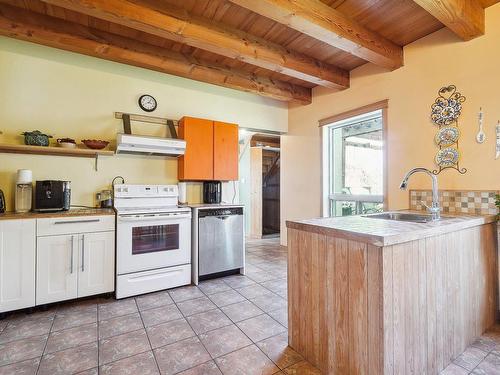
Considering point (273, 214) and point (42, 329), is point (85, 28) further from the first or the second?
point (273, 214)

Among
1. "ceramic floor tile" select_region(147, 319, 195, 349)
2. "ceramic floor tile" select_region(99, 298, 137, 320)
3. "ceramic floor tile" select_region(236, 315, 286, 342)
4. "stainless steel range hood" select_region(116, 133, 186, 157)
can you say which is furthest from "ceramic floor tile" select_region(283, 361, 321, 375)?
"stainless steel range hood" select_region(116, 133, 186, 157)

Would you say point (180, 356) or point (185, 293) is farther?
point (185, 293)

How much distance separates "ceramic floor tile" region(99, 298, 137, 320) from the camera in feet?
7.52

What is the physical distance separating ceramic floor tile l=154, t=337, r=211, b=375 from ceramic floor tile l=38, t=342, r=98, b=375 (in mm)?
417

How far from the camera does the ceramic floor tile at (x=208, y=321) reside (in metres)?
2.08

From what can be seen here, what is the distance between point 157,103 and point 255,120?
60.8 inches

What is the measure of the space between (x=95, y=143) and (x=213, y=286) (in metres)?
2.10

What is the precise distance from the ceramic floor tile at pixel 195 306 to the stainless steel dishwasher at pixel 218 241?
45 cm

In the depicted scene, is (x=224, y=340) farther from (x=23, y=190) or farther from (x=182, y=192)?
(x=23, y=190)

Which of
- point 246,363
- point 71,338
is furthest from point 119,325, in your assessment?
point 246,363

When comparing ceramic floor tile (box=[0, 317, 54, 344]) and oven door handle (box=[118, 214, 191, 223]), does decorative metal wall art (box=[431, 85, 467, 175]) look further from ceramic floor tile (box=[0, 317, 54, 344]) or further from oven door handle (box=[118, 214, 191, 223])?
ceramic floor tile (box=[0, 317, 54, 344])

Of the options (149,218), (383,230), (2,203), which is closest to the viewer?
(383,230)

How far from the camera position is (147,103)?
3379 mm

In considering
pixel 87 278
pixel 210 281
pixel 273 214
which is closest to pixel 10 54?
pixel 87 278
